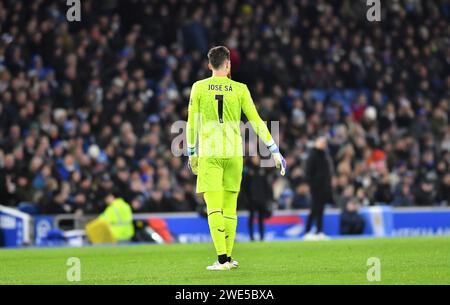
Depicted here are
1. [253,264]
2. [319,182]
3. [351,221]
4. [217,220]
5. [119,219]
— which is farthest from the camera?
[351,221]

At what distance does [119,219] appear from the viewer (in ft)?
74.4

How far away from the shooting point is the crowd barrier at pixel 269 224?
22.1 meters

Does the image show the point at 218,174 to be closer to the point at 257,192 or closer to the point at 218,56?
the point at 218,56

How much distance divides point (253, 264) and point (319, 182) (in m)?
8.64

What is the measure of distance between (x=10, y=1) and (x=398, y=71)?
12.1m

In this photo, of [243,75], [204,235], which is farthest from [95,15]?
[204,235]

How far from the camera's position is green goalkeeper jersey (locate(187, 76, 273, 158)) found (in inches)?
476

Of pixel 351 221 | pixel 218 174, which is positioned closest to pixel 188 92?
pixel 351 221

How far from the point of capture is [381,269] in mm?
12094

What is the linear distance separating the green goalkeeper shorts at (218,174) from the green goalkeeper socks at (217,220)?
9 cm

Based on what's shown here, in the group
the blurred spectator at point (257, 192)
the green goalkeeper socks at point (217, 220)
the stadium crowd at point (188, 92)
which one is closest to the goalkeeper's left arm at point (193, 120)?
the green goalkeeper socks at point (217, 220)

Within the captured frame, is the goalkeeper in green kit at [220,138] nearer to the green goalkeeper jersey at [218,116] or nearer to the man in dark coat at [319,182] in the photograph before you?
the green goalkeeper jersey at [218,116]

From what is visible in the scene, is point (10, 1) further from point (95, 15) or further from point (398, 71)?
point (398, 71)

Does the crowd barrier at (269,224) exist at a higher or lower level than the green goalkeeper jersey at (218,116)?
lower
